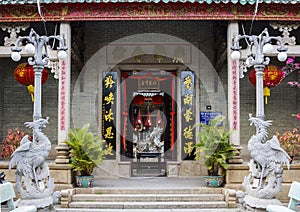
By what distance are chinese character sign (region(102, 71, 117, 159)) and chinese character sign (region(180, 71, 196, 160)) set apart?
1.92m

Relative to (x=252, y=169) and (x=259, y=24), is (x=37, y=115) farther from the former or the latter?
(x=259, y=24)

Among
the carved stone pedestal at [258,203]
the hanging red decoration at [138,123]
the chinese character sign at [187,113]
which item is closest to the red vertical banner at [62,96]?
the hanging red decoration at [138,123]

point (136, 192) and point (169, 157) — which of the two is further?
point (169, 157)

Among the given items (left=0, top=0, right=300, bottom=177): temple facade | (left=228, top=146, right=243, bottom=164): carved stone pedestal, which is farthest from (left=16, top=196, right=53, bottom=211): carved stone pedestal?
(left=0, top=0, right=300, bottom=177): temple facade

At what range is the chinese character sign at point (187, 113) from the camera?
10.9 m

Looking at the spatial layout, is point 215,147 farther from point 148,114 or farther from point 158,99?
point 148,114

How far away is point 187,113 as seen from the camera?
11.0 m

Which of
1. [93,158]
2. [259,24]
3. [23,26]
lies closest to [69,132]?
[93,158]

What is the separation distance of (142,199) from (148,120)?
12.5ft

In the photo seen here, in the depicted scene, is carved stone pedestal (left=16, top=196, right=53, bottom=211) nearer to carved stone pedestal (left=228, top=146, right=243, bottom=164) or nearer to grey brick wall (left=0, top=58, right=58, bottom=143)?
→ carved stone pedestal (left=228, top=146, right=243, bottom=164)

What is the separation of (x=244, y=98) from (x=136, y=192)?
14.9ft

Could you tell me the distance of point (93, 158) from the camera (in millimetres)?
8398

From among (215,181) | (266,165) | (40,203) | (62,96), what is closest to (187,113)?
(215,181)

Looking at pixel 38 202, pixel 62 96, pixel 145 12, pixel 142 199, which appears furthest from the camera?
pixel 145 12
